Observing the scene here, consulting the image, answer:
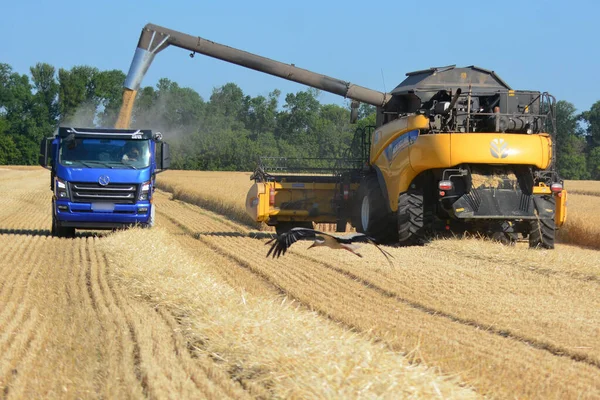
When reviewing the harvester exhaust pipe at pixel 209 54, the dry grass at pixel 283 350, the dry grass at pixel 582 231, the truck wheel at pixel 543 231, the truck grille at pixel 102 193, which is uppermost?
the harvester exhaust pipe at pixel 209 54

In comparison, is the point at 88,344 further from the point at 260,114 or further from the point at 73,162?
the point at 260,114

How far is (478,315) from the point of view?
825 centimetres

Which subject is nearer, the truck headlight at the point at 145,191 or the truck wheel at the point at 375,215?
the truck wheel at the point at 375,215

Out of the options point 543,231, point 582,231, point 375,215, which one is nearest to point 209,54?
point 375,215

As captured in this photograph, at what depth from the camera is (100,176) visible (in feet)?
53.3

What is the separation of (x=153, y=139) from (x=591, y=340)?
37.7 feet

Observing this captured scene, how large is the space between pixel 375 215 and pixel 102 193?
5.28m

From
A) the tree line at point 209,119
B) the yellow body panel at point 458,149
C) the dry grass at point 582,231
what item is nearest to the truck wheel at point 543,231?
the yellow body panel at point 458,149

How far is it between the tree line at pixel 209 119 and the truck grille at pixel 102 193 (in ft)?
149

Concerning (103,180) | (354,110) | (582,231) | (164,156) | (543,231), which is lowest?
(582,231)

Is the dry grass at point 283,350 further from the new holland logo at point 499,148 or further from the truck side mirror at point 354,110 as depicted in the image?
the truck side mirror at point 354,110

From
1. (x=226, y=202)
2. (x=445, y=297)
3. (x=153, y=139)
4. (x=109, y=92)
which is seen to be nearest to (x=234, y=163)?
(x=109, y=92)

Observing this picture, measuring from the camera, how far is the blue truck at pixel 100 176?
16203mm

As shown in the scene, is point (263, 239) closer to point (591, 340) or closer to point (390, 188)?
point (390, 188)
